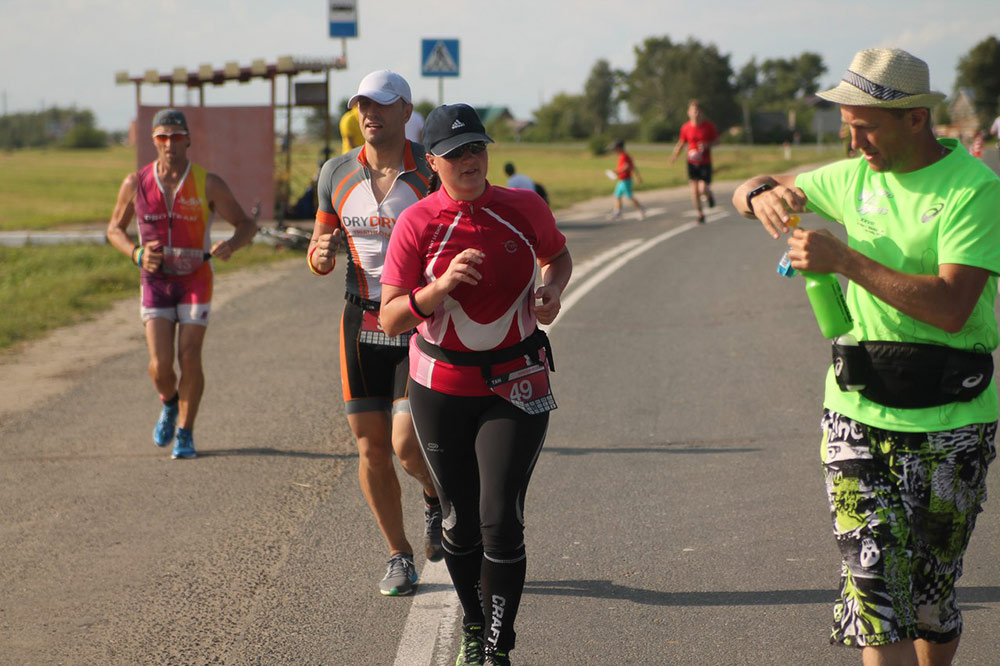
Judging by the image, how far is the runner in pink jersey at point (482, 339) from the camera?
4113 mm

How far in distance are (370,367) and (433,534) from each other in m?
0.87

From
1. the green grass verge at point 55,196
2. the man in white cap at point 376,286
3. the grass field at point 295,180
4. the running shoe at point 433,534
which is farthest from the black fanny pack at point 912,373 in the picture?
the green grass verge at point 55,196

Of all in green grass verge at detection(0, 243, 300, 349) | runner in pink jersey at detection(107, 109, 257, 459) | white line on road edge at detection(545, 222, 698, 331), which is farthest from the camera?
white line on road edge at detection(545, 222, 698, 331)

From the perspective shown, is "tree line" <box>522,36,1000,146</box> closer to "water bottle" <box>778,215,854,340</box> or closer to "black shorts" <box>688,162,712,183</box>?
"black shorts" <box>688,162,712,183</box>

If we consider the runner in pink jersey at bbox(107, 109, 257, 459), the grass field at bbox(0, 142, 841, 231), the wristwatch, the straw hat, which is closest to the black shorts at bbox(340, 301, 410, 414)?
the wristwatch

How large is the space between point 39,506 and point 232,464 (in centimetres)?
120

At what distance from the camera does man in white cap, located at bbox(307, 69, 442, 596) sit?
200 inches

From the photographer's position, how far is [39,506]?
645 centimetres

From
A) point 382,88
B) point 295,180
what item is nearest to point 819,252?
point 382,88

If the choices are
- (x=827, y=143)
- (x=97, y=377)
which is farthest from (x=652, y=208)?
(x=827, y=143)

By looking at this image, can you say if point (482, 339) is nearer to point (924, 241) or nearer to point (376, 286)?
point (376, 286)

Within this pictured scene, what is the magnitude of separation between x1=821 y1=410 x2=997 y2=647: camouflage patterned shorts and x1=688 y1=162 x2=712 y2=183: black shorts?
63.7 ft

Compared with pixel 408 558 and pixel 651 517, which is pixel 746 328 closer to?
pixel 651 517

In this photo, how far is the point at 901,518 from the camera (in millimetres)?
3445
